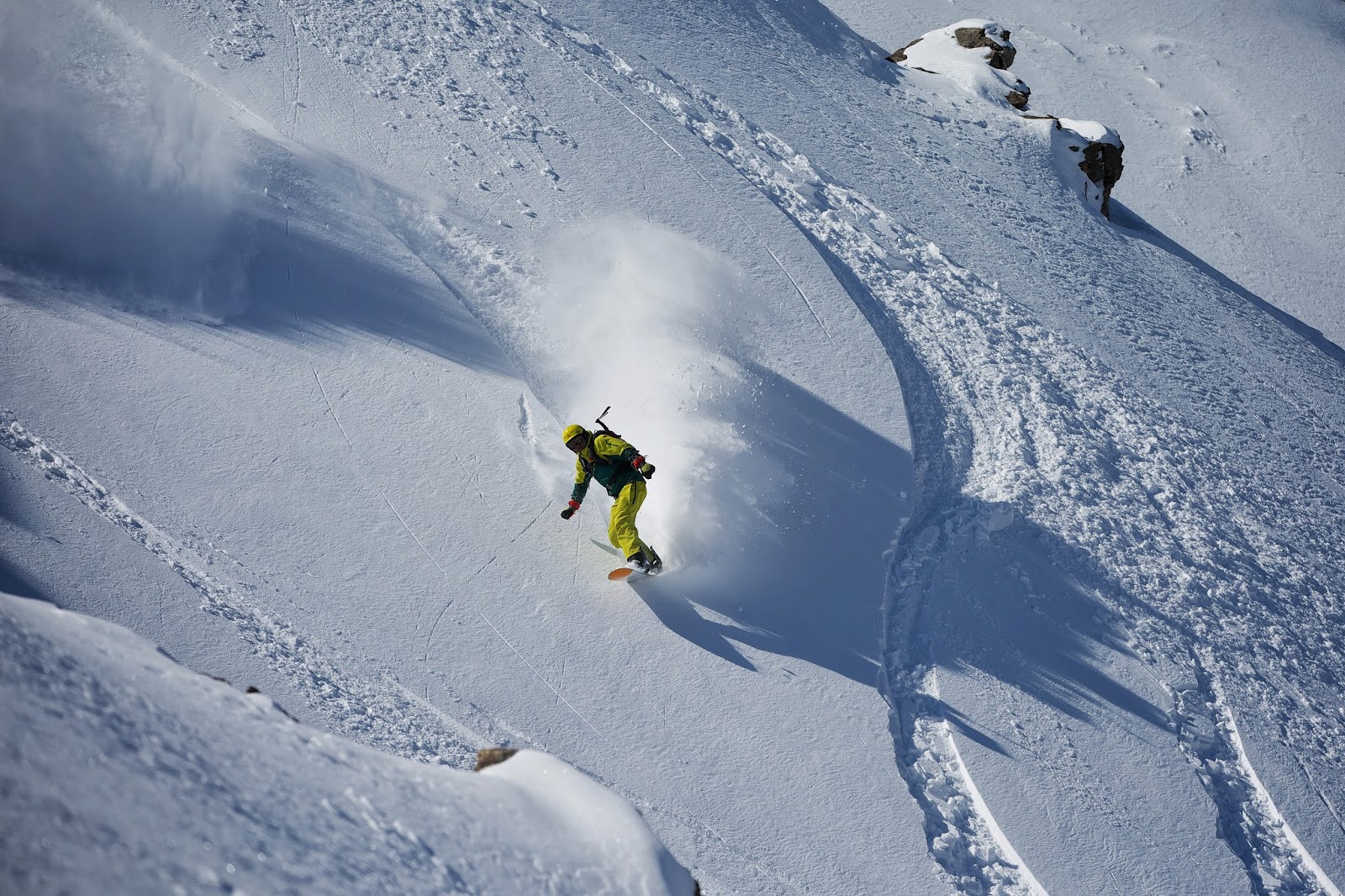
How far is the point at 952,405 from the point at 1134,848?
4985 millimetres

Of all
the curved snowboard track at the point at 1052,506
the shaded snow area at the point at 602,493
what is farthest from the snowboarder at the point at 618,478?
the curved snowboard track at the point at 1052,506

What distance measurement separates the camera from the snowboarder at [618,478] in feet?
25.9

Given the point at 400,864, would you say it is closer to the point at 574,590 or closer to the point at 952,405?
the point at 574,590

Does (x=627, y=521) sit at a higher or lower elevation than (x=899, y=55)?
lower

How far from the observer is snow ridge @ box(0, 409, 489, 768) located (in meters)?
6.67

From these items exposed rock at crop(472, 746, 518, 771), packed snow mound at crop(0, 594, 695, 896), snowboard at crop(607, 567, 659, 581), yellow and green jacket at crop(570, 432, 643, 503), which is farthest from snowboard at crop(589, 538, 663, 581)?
packed snow mound at crop(0, 594, 695, 896)

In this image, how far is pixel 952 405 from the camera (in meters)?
10.7

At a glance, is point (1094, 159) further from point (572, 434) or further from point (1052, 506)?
point (572, 434)

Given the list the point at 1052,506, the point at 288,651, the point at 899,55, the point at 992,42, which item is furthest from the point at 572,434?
the point at 992,42

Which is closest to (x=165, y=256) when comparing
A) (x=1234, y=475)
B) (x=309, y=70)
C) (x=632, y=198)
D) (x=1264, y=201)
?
(x=309, y=70)

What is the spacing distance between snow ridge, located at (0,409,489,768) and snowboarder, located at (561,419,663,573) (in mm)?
1991

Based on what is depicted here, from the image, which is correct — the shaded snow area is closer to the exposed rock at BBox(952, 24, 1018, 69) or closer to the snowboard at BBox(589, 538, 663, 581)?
Answer: the snowboard at BBox(589, 538, 663, 581)

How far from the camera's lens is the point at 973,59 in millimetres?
18250

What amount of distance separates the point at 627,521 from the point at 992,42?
15.3 metres
